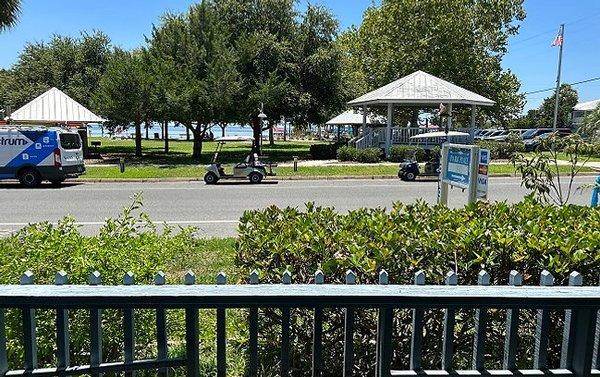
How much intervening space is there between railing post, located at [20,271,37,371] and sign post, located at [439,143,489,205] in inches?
177

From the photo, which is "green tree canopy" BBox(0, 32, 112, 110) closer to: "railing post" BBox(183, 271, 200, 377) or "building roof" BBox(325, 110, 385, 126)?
"building roof" BBox(325, 110, 385, 126)

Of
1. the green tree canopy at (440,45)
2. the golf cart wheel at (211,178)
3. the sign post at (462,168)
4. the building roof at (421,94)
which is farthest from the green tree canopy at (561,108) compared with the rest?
the sign post at (462,168)

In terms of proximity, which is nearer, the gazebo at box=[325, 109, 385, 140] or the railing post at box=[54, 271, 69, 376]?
the railing post at box=[54, 271, 69, 376]

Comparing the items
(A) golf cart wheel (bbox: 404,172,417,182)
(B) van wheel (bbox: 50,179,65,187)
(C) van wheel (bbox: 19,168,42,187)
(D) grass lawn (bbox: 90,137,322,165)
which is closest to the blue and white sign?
(A) golf cart wheel (bbox: 404,172,417,182)

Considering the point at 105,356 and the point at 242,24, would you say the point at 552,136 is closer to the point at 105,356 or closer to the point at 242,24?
the point at 105,356

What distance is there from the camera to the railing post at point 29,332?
2217mm

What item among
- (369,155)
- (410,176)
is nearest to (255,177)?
(410,176)

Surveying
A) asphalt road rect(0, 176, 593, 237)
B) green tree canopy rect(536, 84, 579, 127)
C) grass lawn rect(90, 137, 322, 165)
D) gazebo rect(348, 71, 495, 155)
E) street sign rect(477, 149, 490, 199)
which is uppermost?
green tree canopy rect(536, 84, 579, 127)

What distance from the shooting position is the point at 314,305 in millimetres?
2180

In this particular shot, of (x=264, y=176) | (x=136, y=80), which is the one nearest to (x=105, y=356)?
(x=264, y=176)

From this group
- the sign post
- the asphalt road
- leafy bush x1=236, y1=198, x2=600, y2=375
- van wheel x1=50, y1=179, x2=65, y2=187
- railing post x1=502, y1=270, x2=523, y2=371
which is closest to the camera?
railing post x1=502, y1=270, x2=523, y2=371

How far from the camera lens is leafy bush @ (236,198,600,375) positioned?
2811mm

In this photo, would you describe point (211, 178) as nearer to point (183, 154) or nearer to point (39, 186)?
point (39, 186)

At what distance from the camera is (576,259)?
8.95 feet
